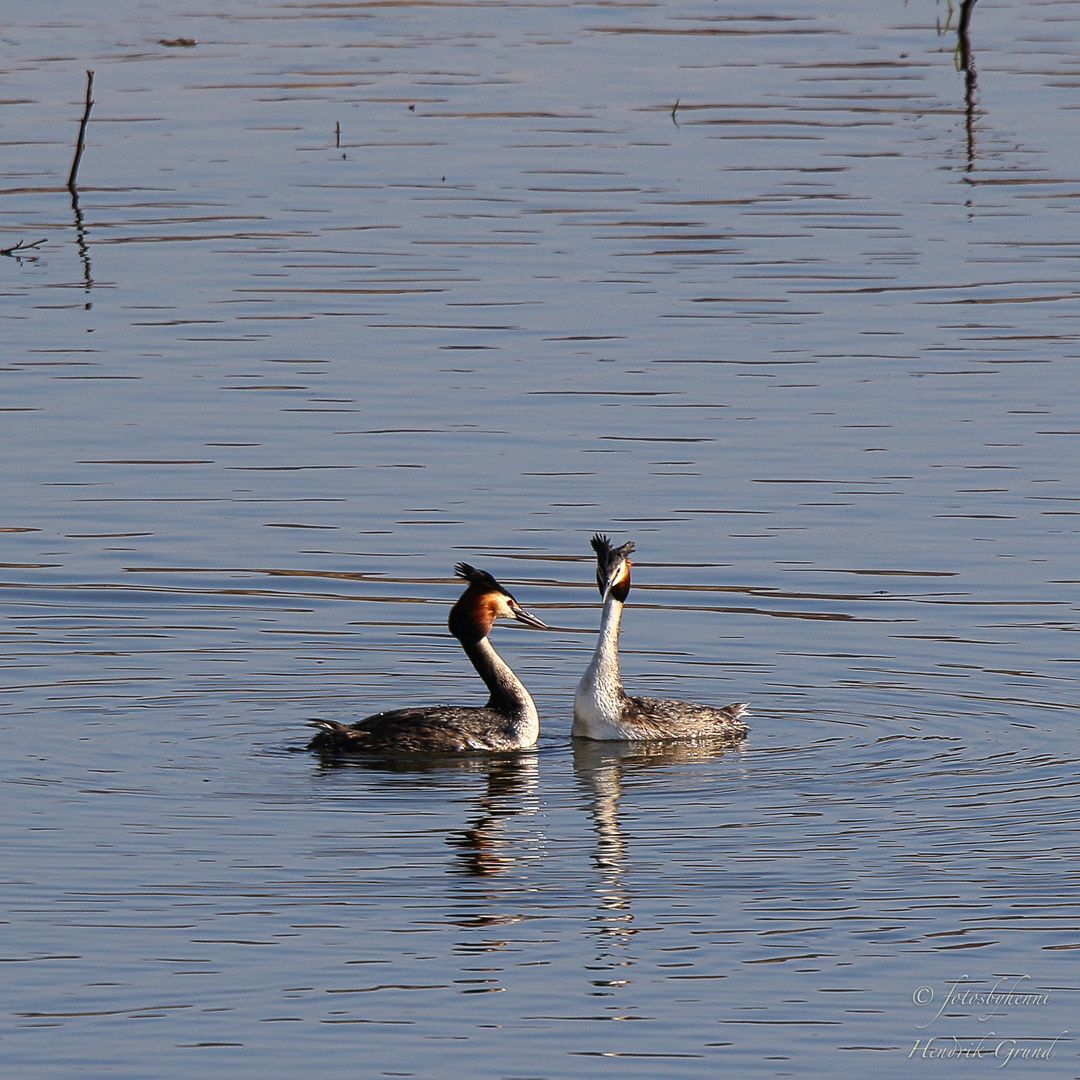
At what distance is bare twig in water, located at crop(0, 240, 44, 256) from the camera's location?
24.1 m

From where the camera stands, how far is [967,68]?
33531 millimetres

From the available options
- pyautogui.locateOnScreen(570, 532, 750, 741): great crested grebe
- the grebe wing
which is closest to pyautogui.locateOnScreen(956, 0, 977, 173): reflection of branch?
pyautogui.locateOnScreen(570, 532, 750, 741): great crested grebe

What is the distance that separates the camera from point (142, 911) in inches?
399

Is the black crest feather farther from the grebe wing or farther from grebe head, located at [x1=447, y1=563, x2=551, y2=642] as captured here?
the grebe wing

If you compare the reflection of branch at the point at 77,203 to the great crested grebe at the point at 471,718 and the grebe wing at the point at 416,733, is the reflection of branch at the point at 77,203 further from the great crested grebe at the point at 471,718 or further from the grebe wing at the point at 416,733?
the grebe wing at the point at 416,733

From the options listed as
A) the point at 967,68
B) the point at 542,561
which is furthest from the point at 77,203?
the point at 967,68

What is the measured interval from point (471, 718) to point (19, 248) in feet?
43.3

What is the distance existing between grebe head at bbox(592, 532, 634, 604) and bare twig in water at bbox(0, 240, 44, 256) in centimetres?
1194

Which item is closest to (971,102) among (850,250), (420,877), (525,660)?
(850,250)

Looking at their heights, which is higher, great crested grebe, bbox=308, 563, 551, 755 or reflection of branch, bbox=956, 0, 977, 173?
reflection of branch, bbox=956, 0, 977, 173

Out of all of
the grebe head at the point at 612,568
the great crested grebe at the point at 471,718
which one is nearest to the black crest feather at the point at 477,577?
the great crested grebe at the point at 471,718

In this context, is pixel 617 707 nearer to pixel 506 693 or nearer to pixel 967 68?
pixel 506 693

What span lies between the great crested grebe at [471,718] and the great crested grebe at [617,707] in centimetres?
31

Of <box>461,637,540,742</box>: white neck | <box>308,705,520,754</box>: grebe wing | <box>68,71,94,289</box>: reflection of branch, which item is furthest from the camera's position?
<box>68,71,94,289</box>: reflection of branch
